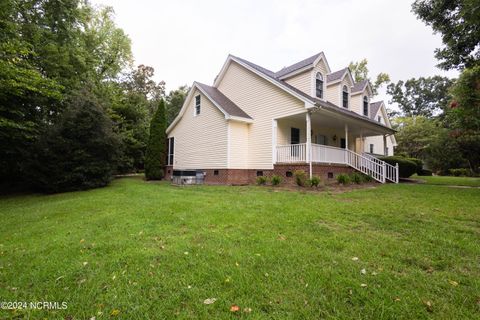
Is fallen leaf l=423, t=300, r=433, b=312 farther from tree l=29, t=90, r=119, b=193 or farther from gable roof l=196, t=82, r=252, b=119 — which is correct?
tree l=29, t=90, r=119, b=193

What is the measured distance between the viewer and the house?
11.4 m

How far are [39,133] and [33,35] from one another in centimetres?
559

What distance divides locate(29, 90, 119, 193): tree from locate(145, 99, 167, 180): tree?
3540 mm

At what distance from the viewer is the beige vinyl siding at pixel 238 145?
484 inches

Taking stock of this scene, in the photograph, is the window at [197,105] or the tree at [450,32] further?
the window at [197,105]

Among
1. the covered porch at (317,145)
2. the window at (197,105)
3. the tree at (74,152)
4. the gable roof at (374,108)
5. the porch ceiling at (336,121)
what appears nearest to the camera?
the covered porch at (317,145)

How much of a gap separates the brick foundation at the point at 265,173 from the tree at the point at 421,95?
45.9 m

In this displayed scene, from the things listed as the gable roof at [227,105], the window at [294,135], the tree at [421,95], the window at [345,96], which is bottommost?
the window at [294,135]

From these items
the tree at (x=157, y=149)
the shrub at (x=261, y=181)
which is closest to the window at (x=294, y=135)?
the shrub at (x=261, y=181)

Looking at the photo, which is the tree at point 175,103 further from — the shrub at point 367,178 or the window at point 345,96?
the shrub at point 367,178

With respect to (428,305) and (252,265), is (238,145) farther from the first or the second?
(428,305)

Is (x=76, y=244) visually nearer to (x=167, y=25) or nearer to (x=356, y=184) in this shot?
(x=356, y=184)

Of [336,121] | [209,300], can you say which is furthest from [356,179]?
[209,300]

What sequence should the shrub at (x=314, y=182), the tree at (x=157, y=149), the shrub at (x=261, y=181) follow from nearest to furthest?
the shrub at (x=314, y=182) < the shrub at (x=261, y=181) < the tree at (x=157, y=149)
